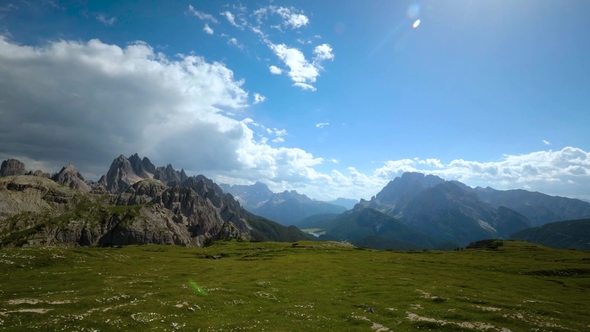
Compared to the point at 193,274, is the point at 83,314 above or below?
above

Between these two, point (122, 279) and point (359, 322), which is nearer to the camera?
point (359, 322)

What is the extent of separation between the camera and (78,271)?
177 feet

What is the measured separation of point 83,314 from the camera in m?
29.0

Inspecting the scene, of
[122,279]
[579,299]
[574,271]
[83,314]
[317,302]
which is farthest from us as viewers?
[574,271]

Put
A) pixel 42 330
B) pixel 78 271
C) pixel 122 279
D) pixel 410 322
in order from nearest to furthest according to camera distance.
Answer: pixel 42 330
pixel 410 322
pixel 122 279
pixel 78 271

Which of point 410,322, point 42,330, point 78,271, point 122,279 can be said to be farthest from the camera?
point 78,271

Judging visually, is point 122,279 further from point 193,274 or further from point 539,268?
point 539,268

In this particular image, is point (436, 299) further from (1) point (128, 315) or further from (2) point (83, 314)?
(2) point (83, 314)

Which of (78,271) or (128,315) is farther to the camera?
(78,271)

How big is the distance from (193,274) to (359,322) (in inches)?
1732

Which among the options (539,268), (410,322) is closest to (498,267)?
(539,268)

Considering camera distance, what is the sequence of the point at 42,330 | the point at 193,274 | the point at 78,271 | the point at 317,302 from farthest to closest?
the point at 193,274
the point at 78,271
the point at 317,302
the point at 42,330

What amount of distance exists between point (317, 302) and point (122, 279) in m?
37.7

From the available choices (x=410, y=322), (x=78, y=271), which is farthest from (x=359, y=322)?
(x=78, y=271)
